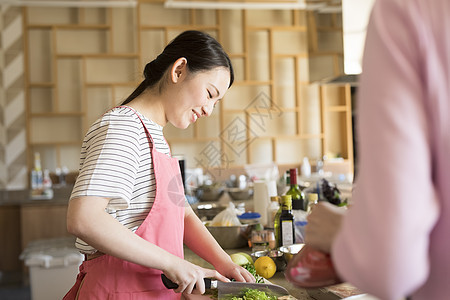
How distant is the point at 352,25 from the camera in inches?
121

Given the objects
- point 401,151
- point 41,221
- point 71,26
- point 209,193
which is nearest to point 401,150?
point 401,151

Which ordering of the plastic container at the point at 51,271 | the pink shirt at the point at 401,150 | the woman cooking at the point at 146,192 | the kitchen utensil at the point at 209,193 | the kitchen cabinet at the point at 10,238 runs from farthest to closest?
the kitchen cabinet at the point at 10,238 < the kitchen utensil at the point at 209,193 < the plastic container at the point at 51,271 < the woman cooking at the point at 146,192 < the pink shirt at the point at 401,150

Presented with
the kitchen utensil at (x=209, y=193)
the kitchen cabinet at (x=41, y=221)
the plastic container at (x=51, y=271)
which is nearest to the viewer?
the plastic container at (x=51, y=271)

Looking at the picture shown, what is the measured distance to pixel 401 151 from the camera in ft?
1.83

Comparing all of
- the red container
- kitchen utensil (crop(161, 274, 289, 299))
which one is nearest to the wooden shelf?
kitchen utensil (crop(161, 274, 289, 299))

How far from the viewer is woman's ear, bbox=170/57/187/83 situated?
4.85 feet

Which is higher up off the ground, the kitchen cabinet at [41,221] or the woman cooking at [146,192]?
the woman cooking at [146,192]

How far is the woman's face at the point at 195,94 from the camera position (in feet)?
4.92

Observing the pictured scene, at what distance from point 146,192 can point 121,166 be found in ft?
0.49

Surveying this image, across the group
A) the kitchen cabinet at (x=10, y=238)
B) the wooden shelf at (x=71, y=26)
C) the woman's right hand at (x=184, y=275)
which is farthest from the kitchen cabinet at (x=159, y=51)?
the woman's right hand at (x=184, y=275)

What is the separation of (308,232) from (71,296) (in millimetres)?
1016

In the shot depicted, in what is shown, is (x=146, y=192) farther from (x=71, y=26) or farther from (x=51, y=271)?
(x=71, y=26)

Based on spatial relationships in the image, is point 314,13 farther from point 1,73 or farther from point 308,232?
point 1,73

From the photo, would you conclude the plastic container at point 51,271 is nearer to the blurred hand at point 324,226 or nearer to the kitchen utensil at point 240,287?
the kitchen utensil at point 240,287
